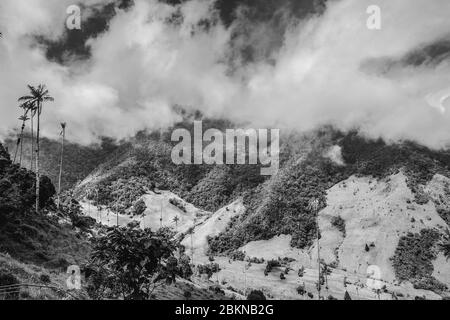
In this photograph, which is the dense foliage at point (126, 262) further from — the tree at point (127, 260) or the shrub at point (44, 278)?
the shrub at point (44, 278)

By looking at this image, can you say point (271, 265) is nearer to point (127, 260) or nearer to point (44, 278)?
point (127, 260)

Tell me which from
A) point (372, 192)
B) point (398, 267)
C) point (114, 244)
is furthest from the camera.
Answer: point (372, 192)

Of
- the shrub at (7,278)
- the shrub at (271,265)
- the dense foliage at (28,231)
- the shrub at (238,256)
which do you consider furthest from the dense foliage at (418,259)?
the shrub at (7,278)

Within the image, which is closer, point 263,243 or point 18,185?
point 18,185

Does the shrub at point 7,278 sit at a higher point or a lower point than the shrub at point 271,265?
higher

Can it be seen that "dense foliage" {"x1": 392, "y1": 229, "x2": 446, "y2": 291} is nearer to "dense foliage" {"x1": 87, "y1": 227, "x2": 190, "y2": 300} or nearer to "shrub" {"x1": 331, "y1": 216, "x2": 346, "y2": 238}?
"shrub" {"x1": 331, "y1": 216, "x2": 346, "y2": 238}
